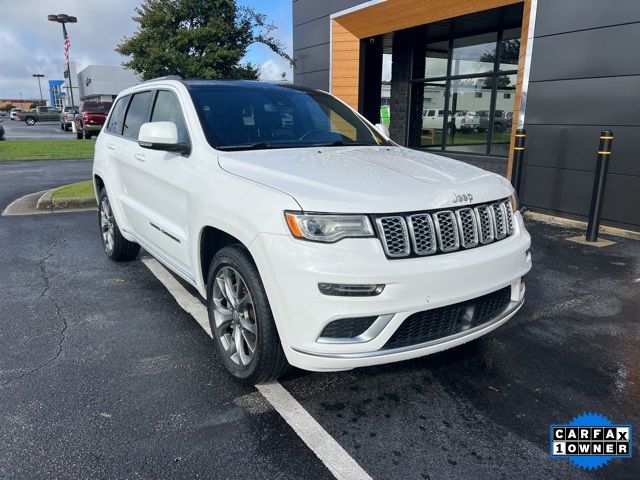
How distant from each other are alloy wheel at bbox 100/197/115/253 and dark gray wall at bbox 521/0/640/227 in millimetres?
6602

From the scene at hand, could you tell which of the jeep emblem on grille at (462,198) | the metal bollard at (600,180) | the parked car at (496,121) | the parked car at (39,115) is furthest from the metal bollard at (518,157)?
the parked car at (39,115)

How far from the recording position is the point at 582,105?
7.54 m

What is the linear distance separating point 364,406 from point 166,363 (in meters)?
1.37

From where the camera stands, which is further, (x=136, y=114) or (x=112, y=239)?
(x=112, y=239)

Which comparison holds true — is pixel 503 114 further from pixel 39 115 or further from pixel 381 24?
pixel 39 115

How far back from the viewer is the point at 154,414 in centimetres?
277

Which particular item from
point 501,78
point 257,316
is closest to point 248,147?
point 257,316

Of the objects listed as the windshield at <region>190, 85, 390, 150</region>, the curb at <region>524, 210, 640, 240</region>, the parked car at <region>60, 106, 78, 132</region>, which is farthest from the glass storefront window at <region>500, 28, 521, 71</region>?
the parked car at <region>60, 106, 78, 132</region>

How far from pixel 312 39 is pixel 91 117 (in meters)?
17.2

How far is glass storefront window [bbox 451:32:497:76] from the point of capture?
38.1ft

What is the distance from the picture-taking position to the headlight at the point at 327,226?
2471 mm

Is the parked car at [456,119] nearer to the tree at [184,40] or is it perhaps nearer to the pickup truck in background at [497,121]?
the pickup truck in background at [497,121]

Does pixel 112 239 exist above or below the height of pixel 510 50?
below

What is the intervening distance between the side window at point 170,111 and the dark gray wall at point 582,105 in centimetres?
622
